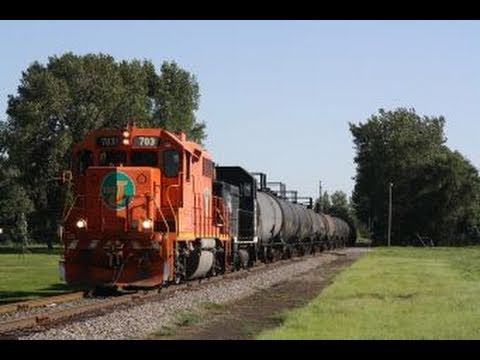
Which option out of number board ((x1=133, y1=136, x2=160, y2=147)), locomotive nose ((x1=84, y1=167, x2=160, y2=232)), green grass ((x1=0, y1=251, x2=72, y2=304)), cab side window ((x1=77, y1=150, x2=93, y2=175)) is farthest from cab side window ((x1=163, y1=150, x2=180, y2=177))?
green grass ((x1=0, y1=251, x2=72, y2=304))

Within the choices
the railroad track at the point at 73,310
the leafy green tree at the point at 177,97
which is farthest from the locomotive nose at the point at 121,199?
the leafy green tree at the point at 177,97

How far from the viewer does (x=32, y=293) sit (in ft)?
79.3

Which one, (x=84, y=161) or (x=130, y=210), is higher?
(x=84, y=161)

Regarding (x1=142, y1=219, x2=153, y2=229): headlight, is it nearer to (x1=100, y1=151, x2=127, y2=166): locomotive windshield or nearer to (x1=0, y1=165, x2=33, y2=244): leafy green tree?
(x1=100, y1=151, x2=127, y2=166): locomotive windshield

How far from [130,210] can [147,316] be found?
16.5ft

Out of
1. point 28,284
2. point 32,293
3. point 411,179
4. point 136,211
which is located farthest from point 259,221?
point 411,179

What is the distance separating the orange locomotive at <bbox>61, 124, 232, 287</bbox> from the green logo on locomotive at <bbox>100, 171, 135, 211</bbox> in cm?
3

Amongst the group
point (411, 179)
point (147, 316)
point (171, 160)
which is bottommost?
point (147, 316)

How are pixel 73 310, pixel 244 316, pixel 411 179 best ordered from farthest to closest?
1. pixel 411 179
2. pixel 244 316
3. pixel 73 310

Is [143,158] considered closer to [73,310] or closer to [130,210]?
[130,210]
